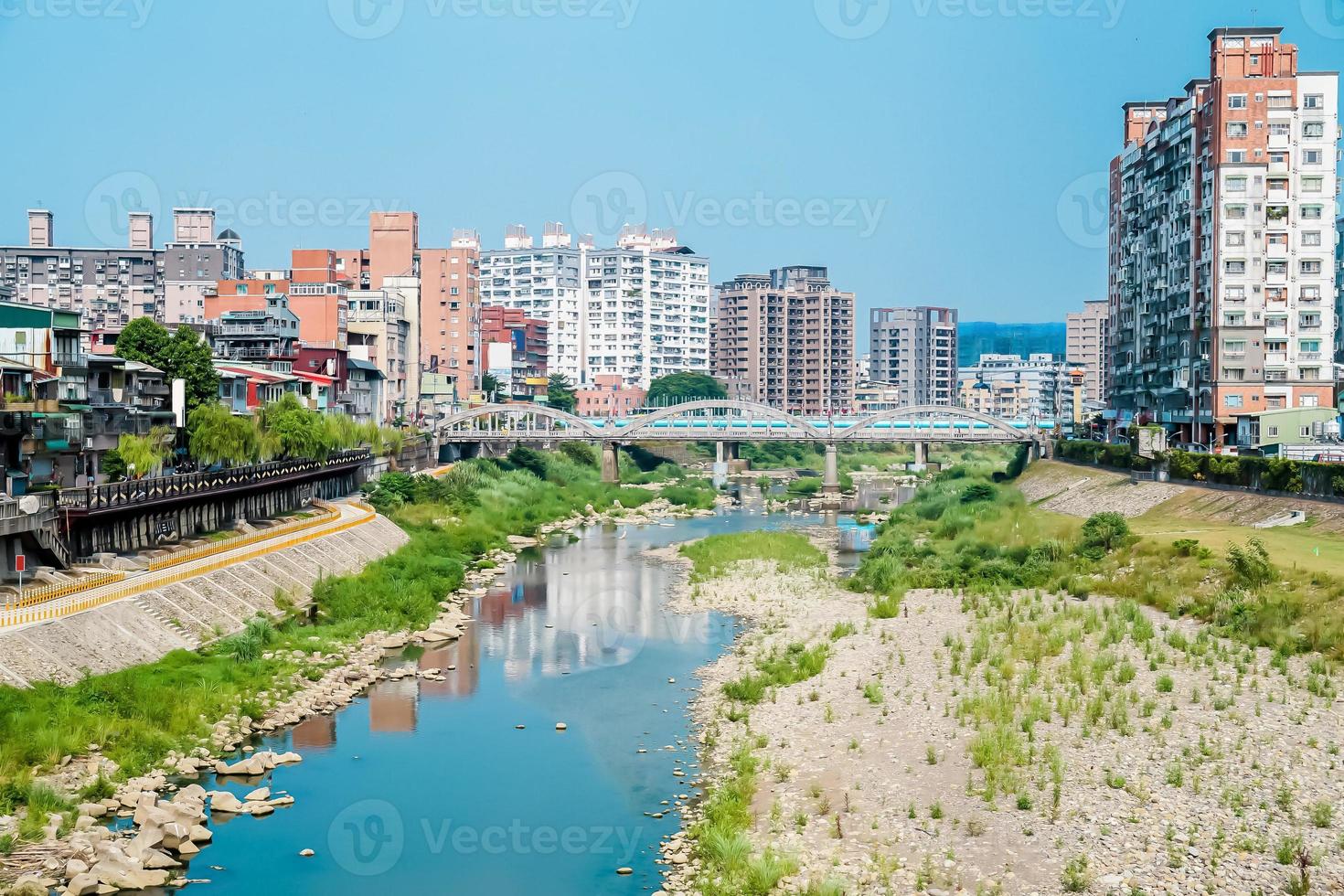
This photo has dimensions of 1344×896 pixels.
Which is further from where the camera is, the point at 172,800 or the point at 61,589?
the point at 61,589

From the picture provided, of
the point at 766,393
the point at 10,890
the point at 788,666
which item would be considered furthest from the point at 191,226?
the point at 10,890

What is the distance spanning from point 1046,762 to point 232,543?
2627 centimetres

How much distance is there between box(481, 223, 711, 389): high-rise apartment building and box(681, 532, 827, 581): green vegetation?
4163 inches

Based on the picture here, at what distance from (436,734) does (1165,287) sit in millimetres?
51977

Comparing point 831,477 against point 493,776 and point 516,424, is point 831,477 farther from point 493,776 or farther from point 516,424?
point 493,776

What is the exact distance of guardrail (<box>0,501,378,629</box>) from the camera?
27.1m

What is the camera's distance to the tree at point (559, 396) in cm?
13738

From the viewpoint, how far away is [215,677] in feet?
94.2

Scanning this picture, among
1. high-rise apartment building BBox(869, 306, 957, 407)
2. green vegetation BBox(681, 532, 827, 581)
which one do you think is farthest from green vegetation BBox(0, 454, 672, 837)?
high-rise apartment building BBox(869, 306, 957, 407)

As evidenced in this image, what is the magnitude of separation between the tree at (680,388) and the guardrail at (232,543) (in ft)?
306

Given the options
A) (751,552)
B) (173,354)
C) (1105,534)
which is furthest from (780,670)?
(173,354)

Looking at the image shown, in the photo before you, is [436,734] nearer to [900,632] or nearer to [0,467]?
[900,632]

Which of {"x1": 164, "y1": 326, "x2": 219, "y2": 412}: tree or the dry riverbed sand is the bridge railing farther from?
the dry riverbed sand

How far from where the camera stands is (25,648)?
25766mm
